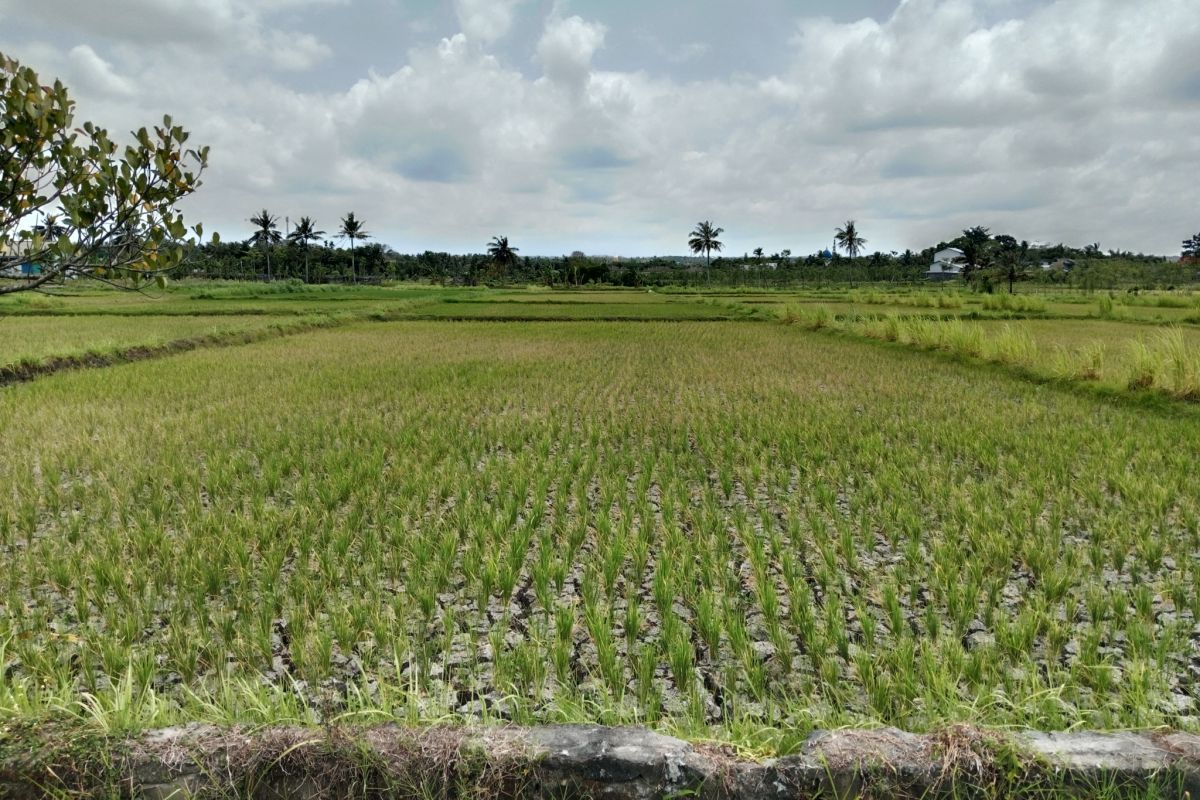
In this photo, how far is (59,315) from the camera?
21.8 meters

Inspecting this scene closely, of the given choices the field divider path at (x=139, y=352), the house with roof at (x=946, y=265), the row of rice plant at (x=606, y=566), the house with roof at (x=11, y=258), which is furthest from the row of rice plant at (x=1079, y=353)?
the house with roof at (x=946, y=265)

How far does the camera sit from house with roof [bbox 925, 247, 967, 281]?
192ft

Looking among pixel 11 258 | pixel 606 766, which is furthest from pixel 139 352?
pixel 606 766

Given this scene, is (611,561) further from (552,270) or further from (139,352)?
(552,270)

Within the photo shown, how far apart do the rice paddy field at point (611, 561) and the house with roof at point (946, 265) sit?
181 ft

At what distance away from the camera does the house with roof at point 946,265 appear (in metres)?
58.6

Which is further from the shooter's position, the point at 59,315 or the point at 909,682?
the point at 59,315

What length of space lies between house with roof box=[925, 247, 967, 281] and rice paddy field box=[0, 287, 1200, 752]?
181 feet

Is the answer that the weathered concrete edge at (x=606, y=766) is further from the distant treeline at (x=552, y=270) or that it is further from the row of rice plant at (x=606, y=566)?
the distant treeline at (x=552, y=270)

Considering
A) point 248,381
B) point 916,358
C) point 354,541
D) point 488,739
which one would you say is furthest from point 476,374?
point 488,739

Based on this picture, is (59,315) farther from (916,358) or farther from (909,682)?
(909,682)

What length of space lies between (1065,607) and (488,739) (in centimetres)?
254

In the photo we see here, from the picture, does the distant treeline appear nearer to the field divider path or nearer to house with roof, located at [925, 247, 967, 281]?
house with roof, located at [925, 247, 967, 281]

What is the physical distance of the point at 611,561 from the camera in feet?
10.8
